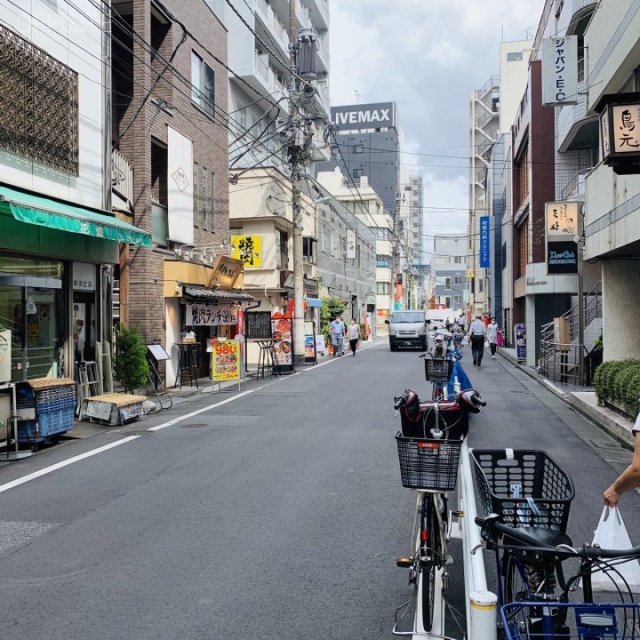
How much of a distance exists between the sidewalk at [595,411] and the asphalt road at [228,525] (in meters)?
0.30

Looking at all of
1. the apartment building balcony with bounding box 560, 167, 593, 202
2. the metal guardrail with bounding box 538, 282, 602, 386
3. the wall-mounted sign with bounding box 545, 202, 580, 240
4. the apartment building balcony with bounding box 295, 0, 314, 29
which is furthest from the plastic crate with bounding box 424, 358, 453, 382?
the apartment building balcony with bounding box 295, 0, 314, 29

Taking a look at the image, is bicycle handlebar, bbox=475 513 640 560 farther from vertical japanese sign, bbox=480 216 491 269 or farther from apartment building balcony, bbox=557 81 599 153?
vertical japanese sign, bbox=480 216 491 269

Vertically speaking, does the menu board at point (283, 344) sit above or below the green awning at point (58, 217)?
below

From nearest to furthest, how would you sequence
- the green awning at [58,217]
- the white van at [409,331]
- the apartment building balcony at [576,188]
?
the green awning at [58,217]
the apartment building balcony at [576,188]
the white van at [409,331]

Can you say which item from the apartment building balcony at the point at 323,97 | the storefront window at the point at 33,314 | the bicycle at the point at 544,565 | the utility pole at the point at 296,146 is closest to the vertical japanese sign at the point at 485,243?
the apartment building balcony at the point at 323,97

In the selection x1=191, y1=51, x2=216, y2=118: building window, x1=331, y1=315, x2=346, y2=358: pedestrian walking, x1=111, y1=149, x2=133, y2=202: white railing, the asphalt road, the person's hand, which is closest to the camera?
the person's hand

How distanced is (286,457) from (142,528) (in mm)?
3072

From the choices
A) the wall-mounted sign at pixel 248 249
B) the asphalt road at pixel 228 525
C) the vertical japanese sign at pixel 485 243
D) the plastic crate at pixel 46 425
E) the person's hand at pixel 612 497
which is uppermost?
the vertical japanese sign at pixel 485 243

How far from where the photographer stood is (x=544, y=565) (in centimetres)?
281

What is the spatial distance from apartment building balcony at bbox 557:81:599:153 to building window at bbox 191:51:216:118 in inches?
446

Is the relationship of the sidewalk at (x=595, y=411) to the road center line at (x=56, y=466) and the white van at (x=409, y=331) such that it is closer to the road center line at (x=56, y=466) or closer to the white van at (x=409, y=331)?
the road center line at (x=56, y=466)

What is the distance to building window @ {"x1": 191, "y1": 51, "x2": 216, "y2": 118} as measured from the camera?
2005 cm

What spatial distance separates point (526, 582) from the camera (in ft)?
9.63

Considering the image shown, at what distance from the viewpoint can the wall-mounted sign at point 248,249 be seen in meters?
27.6
